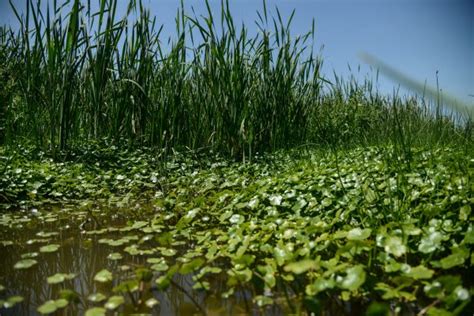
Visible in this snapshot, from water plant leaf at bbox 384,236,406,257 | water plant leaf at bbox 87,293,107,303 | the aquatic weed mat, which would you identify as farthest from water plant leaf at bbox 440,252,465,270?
water plant leaf at bbox 87,293,107,303

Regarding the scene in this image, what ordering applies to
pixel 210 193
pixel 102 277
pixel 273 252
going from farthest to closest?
pixel 210 193 → pixel 273 252 → pixel 102 277

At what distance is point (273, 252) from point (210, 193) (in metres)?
1.47

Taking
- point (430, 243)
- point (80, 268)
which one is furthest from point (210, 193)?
point (430, 243)

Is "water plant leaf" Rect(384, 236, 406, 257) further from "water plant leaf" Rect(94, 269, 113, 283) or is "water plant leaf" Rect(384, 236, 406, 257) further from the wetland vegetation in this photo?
"water plant leaf" Rect(94, 269, 113, 283)

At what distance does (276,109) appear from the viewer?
4.25m

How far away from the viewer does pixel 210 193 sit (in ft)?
9.66

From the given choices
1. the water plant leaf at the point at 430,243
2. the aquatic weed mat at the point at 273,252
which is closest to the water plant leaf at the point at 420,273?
the aquatic weed mat at the point at 273,252

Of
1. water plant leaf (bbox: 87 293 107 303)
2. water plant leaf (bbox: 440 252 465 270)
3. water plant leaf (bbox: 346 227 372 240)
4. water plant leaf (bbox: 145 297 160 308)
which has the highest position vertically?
water plant leaf (bbox: 346 227 372 240)

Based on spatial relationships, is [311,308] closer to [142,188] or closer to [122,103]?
[142,188]

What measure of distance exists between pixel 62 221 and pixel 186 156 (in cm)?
186

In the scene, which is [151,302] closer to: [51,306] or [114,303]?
[114,303]

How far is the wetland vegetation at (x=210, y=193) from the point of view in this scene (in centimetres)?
134

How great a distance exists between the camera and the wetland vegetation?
1339mm

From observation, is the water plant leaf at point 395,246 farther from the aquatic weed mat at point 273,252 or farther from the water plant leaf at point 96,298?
the water plant leaf at point 96,298
